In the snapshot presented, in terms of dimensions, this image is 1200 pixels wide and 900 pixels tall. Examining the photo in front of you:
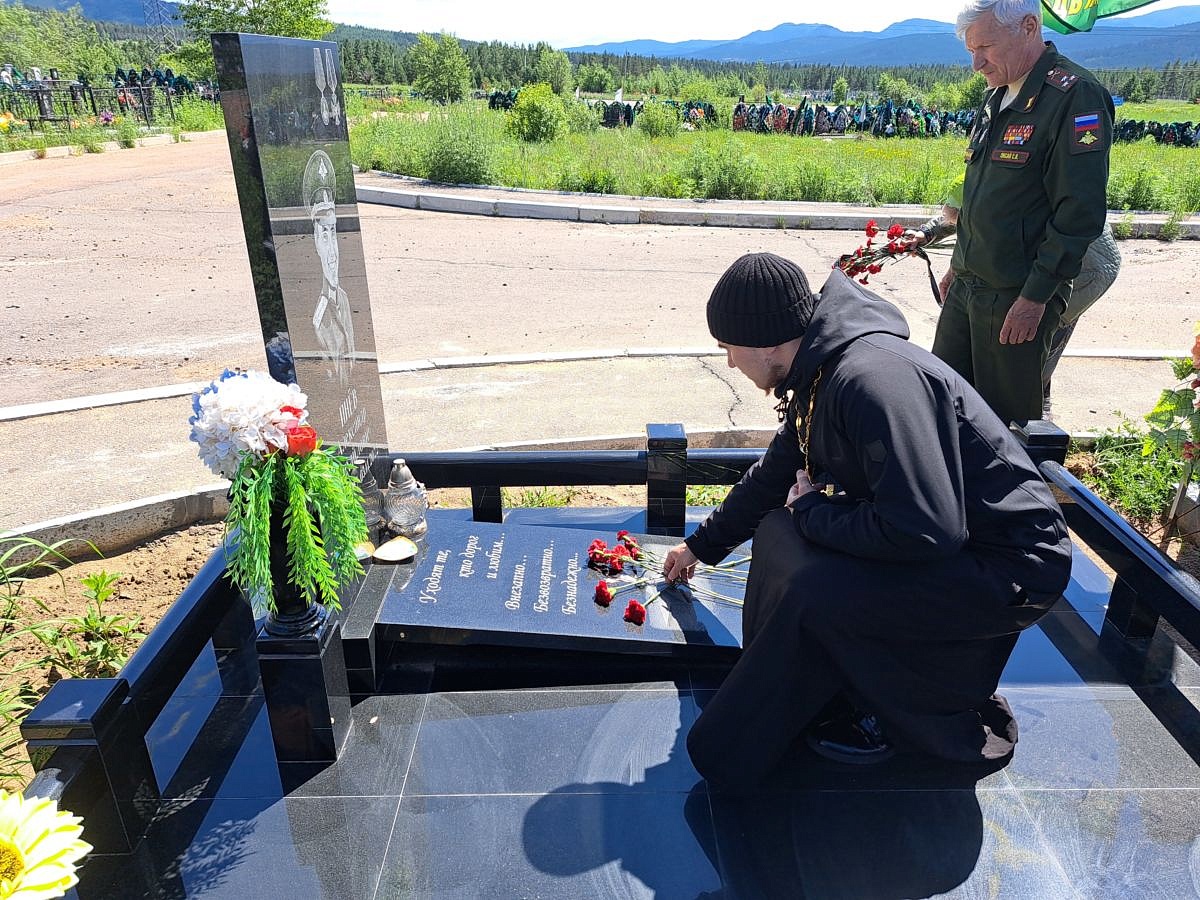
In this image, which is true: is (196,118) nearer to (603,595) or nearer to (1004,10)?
(1004,10)

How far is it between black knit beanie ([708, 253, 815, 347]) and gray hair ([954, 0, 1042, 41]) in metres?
1.96

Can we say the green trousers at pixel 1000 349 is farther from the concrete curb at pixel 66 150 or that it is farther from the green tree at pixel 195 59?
the green tree at pixel 195 59

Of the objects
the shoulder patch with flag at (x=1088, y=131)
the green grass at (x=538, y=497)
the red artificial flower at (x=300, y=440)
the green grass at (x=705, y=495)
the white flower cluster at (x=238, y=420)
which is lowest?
the green grass at (x=705, y=495)

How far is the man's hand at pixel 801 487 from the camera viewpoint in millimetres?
2473

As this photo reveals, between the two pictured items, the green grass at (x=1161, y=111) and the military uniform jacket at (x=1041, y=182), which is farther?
the green grass at (x=1161, y=111)

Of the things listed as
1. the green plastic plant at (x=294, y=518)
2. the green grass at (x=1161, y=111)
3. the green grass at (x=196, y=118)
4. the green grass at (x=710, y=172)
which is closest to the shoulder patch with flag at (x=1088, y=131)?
the green plastic plant at (x=294, y=518)

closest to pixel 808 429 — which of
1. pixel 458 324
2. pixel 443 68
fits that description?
pixel 458 324

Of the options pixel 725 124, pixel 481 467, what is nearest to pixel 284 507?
pixel 481 467

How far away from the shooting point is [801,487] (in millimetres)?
2518

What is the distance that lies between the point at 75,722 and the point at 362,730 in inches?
33.3

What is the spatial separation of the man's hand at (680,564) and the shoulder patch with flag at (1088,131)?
2.22 metres

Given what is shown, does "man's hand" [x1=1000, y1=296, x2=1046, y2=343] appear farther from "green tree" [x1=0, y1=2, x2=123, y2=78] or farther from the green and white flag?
"green tree" [x1=0, y1=2, x2=123, y2=78]

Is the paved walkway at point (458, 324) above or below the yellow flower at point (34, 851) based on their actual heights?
below

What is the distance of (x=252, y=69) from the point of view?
7.88 ft
